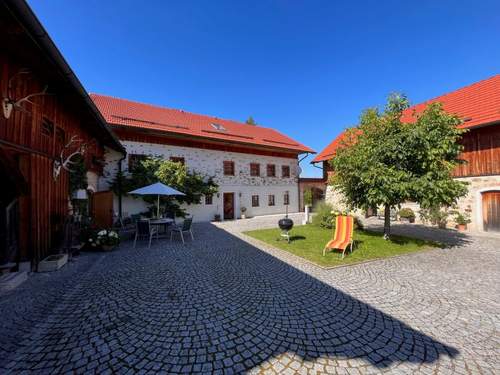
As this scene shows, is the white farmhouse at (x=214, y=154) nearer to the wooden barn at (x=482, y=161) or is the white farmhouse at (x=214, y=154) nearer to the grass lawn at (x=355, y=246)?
the grass lawn at (x=355, y=246)

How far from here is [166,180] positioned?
40.2 feet

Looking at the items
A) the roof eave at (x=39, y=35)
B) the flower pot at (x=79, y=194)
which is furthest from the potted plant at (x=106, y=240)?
the roof eave at (x=39, y=35)

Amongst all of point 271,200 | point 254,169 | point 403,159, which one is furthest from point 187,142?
point 403,159

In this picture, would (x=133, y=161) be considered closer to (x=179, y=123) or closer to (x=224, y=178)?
(x=179, y=123)

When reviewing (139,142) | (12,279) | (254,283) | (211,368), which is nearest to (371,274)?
(254,283)

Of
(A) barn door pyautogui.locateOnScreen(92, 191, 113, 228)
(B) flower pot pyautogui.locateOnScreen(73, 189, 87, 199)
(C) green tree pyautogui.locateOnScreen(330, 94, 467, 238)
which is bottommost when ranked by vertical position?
(A) barn door pyautogui.locateOnScreen(92, 191, 113, 228)

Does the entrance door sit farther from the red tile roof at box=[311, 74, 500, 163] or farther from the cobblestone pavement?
the cobblestone pavement

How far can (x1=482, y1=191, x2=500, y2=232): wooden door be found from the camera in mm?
9721

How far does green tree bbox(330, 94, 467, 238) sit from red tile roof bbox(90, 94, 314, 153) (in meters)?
9.94

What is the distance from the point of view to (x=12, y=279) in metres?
4.12

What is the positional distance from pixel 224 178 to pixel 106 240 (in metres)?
9.78

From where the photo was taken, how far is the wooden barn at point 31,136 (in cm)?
362

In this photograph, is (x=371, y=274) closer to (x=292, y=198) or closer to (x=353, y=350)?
(x=353, y=350)

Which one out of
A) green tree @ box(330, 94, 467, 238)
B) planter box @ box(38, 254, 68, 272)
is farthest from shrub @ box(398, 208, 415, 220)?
planter box @ box(38, 254, 68, 272)
